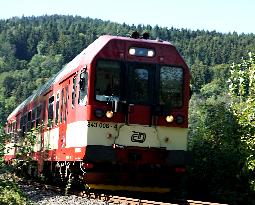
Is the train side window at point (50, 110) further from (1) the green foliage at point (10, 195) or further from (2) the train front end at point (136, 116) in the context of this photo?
(1) the green foliage at point (10, 195)

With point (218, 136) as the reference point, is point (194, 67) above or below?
above

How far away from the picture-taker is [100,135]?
12031 millimetres

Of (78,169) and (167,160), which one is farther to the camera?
(78,169)

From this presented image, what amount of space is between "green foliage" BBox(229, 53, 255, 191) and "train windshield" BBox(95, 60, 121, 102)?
3935 mm

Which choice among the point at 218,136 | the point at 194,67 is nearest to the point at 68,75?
the point at 218,136

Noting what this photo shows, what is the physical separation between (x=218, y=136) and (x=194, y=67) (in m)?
149

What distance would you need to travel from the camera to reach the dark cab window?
1267cm

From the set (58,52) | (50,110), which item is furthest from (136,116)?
(58,52)

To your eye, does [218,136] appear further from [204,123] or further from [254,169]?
[254,169]

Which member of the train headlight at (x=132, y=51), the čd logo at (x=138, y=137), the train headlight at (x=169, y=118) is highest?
the train headlight at (x=132, y=51)

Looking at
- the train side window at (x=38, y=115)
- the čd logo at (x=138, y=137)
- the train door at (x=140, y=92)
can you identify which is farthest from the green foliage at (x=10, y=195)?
the train side window at (x=38, y=115)

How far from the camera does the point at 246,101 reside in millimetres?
15008

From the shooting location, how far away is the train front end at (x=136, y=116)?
12133 millimetres

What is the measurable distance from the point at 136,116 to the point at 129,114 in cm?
17
